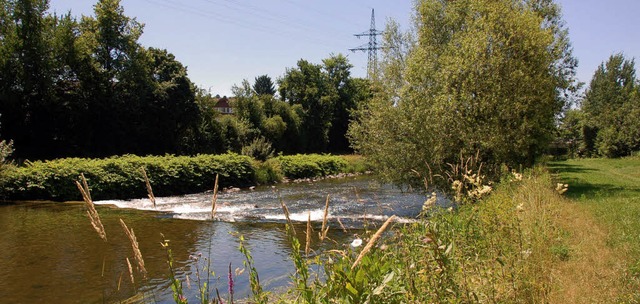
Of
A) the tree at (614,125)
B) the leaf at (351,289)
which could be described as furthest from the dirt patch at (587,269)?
the tree at (614,125)

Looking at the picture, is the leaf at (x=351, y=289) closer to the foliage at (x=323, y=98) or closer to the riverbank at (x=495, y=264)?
the riverbank at (x=495, y=264)

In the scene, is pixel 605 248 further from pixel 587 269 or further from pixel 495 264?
pixel 495 264

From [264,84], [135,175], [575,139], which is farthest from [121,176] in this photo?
[264,84]

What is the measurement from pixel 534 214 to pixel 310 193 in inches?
650

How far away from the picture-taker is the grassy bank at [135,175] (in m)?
18.7

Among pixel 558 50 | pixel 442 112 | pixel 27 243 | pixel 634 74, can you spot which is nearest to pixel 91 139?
pixel 27 243

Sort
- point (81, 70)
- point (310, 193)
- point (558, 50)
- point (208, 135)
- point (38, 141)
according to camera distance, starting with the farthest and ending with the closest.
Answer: point (208, 135) → point (81, 70) → point (38, 141) → point (310, 193) → point (558, 50)

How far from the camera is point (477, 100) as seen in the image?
1486cm

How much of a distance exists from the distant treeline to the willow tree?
9.97 m

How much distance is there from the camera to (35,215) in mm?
15172

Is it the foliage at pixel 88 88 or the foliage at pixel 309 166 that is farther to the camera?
the foliage at pixel 309 166

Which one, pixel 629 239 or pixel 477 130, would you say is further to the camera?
pixel 477 130

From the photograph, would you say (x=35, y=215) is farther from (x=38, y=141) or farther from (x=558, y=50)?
(x=558, y=50)

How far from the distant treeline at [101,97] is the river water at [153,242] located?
10.9m
